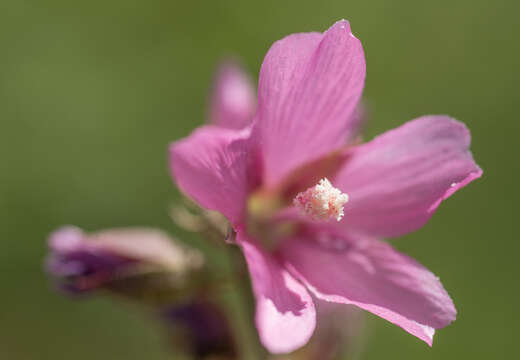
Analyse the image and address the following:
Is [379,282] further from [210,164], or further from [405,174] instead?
[210,164]

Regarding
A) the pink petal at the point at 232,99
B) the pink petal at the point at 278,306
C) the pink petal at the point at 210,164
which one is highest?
the pink petal at the point at 232,99

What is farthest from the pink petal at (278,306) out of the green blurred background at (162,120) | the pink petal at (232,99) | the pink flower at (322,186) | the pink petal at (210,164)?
the green blurred background at (162,120)

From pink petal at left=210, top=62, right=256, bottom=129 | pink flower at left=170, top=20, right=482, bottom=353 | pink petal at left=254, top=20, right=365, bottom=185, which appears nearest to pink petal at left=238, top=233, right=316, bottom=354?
pink flower at left=170, top=20, right=482, bottom=353

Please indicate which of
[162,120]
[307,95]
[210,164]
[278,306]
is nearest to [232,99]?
[307,95]

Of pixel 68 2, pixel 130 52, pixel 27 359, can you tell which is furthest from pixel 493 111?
pixel 27 359

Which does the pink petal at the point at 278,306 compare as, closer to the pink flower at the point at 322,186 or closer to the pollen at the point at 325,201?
the pink flower at the point at 322,186
